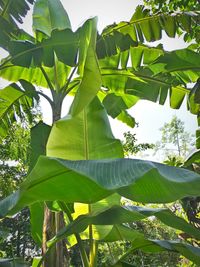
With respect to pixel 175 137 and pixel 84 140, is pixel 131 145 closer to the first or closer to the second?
pixel 84 140

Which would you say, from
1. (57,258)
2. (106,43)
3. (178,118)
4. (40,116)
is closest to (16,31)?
(106,43)

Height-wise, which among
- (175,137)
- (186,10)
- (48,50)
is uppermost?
(175,137)

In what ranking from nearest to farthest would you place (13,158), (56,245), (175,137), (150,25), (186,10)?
(56,245) < (150,25) < (186,10) < (13,158) < (175,137)

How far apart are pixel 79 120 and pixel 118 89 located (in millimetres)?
1921

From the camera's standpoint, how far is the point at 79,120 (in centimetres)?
132

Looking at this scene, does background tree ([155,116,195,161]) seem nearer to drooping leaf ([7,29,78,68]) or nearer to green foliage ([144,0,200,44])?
green foliage ([144,0,200,44])

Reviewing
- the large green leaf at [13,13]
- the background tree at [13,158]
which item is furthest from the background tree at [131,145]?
the large green leaf at [13,13]

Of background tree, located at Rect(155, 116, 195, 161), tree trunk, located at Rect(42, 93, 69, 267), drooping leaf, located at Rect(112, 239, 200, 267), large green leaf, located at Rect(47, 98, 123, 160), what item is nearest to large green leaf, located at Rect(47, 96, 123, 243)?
large green leaf, located at Rect(47, 98, 123, 160)

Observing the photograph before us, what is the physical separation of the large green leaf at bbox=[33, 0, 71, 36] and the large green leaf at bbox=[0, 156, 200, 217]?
2.09m

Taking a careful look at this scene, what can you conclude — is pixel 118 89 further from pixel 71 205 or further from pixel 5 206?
pixel 5 206

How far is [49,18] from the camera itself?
2867 millimetres

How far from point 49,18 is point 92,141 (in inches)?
74.2

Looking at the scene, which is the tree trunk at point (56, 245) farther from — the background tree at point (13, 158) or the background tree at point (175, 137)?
the background tree at point (175, 137)

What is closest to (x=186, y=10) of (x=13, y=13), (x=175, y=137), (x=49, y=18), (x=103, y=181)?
(x=49, y=18)
